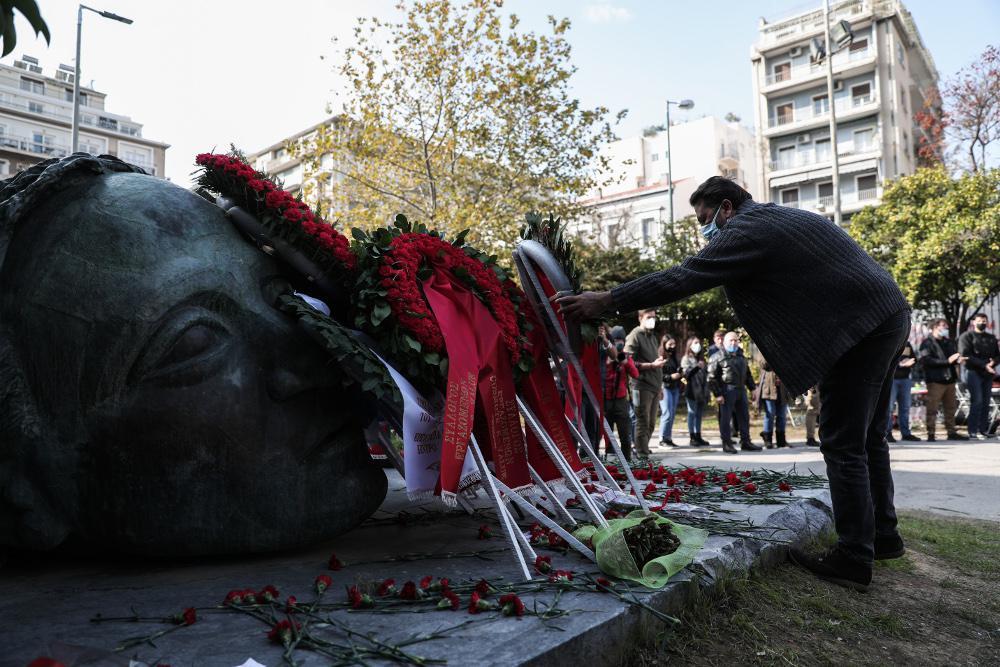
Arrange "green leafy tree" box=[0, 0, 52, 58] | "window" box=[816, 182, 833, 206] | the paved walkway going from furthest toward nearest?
"window" box=[816, 182, 833, 206] < the paved walkway < "green leafy tree" box=[0, 0, 52, 58]

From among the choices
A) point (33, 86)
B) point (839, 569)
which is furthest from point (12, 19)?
point (33, 86)

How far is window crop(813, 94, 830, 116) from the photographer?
1598 inches

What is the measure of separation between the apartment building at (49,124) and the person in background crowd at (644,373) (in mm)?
58566

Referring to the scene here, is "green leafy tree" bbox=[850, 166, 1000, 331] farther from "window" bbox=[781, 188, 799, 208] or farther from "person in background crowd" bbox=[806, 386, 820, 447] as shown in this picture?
→ "window" bbox=[781, 188, 799, 208]

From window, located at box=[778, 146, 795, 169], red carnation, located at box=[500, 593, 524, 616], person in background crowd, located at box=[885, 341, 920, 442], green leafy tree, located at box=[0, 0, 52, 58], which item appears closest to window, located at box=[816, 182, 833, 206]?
window, located at box=[778, 146, 795, 169]

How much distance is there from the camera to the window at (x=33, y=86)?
61.7 meters

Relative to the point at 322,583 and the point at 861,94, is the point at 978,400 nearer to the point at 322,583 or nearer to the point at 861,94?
the point at 322,583

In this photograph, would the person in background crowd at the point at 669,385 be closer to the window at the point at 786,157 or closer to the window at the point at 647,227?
the window at the point at 647,227

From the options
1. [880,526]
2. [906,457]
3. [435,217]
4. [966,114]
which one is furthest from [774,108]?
[880,526]

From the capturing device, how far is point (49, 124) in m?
61.7

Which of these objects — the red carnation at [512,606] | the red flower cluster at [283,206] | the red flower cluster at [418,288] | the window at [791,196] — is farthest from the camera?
the window at [791,196]

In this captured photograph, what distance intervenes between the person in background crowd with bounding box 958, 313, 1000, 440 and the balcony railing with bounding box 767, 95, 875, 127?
31739mm

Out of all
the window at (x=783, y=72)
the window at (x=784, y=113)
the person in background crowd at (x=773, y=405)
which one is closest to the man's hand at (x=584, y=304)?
the person in background crowd at (x=773, y=405)

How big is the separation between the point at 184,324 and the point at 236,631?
1.25 metres
